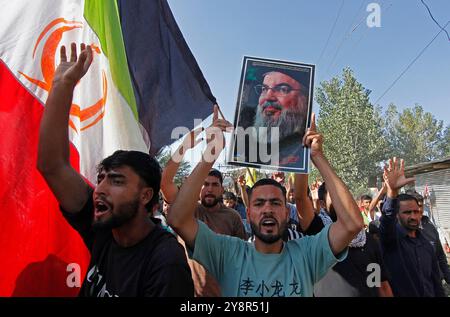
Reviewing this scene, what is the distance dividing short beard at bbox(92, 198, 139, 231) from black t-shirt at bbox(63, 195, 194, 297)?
11 centimetres

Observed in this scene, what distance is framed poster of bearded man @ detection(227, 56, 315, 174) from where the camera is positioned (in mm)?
2299

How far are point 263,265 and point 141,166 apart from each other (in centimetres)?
87

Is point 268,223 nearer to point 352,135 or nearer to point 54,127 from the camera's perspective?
point 54,127

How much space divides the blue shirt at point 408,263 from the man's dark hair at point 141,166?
209cm

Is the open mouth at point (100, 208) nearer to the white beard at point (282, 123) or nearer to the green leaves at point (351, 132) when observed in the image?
the white beard at point (282, 123)

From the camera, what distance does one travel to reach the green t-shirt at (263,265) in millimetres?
1979

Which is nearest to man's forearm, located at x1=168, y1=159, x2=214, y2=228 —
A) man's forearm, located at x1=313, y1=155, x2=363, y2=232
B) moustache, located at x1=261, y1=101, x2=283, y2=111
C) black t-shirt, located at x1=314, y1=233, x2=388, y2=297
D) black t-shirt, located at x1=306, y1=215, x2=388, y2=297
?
moustache, located at x1=261, y1=101, x2=283, y2=111

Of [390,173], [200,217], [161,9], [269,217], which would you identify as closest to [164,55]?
[161,9]

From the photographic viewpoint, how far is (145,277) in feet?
5.58

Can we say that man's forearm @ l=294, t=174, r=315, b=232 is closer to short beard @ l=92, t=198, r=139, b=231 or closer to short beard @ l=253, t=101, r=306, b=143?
short beard @ l=253, t=101, r=306, b=143

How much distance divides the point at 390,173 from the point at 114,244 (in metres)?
2.06

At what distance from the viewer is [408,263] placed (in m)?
3.40

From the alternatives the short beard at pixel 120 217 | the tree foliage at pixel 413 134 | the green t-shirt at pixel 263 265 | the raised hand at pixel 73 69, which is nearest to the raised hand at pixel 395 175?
the green t-shirt at pixel 263 265
